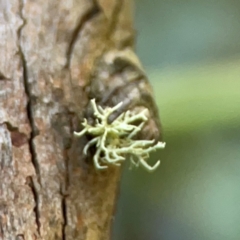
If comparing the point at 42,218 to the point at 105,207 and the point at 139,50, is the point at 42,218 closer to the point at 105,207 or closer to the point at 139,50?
the point at 105,207

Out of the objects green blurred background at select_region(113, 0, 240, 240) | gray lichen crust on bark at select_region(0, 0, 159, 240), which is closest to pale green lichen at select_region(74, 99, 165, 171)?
gray lichen crust on bark at select_region(0, 0, 159, 240)

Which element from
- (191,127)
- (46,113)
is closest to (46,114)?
(46,113)

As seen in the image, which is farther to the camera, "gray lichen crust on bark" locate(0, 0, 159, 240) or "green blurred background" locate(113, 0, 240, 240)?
"green blurred background" locate(113, 0, 240, 240)

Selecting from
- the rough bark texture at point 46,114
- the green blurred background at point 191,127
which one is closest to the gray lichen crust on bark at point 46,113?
the rough bark texture at point 46,114

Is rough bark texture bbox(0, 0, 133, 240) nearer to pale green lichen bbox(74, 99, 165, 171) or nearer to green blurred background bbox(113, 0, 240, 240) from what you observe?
pale green lichen bbox(74, 99, 165, 171)

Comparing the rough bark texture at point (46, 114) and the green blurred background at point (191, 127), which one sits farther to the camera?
the green blurred background at point (191, 127)

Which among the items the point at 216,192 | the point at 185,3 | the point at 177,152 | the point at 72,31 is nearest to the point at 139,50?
the point at 185,3

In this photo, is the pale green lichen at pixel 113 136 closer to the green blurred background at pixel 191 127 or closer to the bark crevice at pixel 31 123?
the bark crevice at pixel 31 123
